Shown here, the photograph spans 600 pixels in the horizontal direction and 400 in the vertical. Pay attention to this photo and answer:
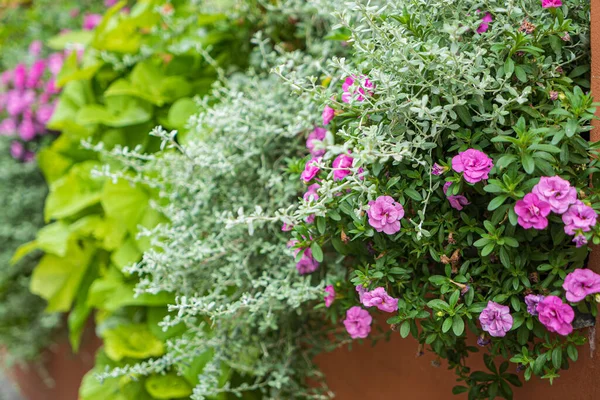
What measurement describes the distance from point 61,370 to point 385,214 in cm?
228

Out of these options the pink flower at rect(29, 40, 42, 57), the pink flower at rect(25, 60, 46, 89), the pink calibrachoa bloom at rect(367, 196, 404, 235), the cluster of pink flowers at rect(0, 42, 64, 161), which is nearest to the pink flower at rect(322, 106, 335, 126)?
the pink calibrachoa bloom at rect(367, 196, 404, 235)

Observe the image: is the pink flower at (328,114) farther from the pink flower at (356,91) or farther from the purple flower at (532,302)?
the purple flower at (532,302)

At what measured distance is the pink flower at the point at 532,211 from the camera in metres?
0.82

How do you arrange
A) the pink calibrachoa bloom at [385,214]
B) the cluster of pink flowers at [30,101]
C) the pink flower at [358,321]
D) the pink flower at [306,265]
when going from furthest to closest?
the cluster of pink flowers at [30,101] → the pink flower at [306,265] → the pink flower at [358,321] → the pink calibrachoa bloom at [385,214]

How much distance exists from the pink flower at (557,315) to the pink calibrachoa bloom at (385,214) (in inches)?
10.0

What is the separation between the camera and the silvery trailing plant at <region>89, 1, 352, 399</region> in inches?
48.9

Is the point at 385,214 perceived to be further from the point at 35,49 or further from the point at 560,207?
the point at 35,49

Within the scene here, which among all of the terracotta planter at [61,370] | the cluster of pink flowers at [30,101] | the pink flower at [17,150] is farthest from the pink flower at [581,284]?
the pink flower at [17,150]

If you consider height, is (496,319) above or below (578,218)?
below

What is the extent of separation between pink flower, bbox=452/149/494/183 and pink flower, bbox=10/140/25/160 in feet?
7.01

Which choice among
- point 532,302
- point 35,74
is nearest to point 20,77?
point 35,74

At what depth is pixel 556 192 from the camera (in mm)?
815

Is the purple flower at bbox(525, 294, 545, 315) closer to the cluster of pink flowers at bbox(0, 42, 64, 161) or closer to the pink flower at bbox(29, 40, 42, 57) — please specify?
the cluster of pink flowers at bbox(0, 42, 64, 161)

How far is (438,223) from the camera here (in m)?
0.97
